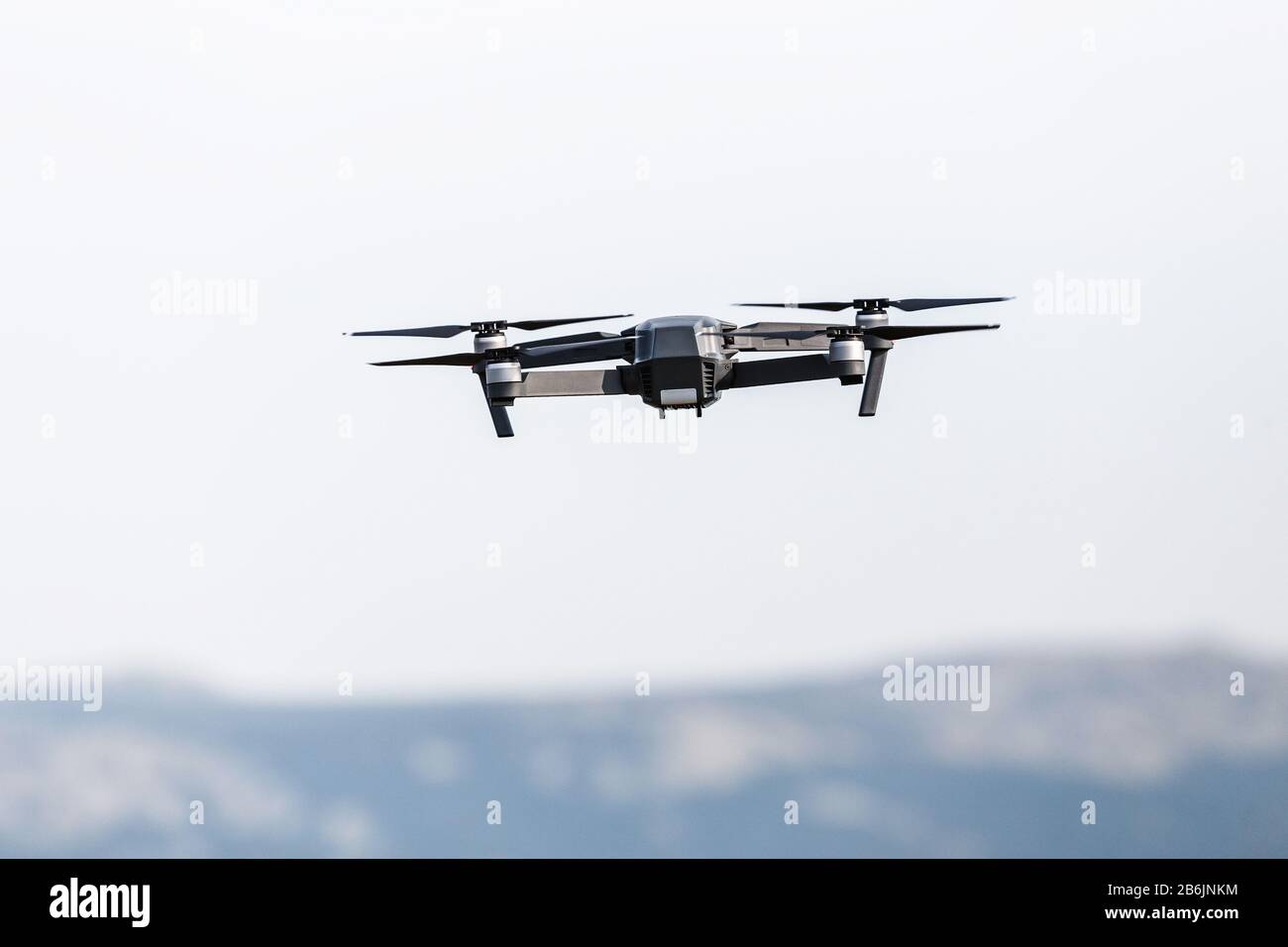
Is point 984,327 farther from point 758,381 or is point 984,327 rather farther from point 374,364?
point 374,364

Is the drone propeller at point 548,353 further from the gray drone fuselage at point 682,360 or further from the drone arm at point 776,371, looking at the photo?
the drone arm at point 776,371

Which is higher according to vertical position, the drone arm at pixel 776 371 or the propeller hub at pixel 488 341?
the propeller hub at pixel 488 341

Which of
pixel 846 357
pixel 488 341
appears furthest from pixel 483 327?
pixel 846 357

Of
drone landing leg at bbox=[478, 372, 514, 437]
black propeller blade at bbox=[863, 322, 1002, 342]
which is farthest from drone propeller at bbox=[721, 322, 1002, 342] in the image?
drone landing leg at bbox=[478, 372, 514, 437]

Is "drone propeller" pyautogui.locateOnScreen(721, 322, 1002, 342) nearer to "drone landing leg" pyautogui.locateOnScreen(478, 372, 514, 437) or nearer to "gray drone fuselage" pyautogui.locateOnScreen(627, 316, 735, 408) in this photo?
"gray drone fuselage" pyautogui.locateOnScreen(627, 316, 735, 408)

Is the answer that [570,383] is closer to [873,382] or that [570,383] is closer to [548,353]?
[548,353]

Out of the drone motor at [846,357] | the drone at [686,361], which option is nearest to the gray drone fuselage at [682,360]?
the drone at [686,361]
